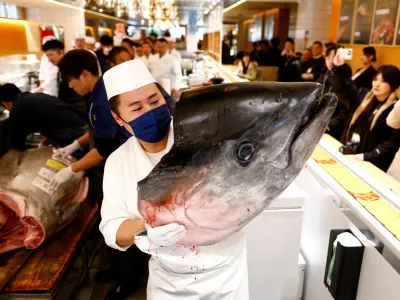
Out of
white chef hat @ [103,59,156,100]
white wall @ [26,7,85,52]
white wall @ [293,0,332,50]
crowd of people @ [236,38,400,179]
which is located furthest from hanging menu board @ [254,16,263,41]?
white chef hat @ [103,59,156,100]

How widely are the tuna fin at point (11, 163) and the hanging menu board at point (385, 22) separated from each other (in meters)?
2.24

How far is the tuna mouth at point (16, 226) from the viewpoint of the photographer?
2.23 m

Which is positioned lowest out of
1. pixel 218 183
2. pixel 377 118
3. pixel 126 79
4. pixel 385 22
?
pixel 377 118

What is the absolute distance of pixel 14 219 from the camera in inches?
93.3

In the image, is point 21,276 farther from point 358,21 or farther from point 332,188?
point 358,21

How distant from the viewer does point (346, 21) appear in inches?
107

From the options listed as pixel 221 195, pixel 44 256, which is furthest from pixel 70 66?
pixel 221 195

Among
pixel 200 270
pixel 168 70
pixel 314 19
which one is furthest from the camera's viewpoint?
pixel 314 19

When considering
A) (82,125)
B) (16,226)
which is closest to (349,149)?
(82,125)

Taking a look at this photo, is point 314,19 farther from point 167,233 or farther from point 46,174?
point 167,233

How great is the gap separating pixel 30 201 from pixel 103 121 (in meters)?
0.63

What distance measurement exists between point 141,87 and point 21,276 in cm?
149

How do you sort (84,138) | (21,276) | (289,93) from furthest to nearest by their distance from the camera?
(84,138) → (21,276) → (289,93)

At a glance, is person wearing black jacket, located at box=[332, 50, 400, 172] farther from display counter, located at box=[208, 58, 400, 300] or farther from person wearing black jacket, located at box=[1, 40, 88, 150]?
person wearing black jacket, located at box=[1, 40, 88, 150]
